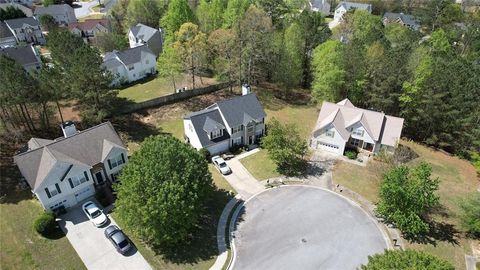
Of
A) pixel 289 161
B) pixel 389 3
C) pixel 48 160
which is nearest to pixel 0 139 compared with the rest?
pixel 48 160

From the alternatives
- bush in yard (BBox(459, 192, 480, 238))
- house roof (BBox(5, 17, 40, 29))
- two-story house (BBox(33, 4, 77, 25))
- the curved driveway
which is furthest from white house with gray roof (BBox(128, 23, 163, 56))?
bush in yard (BBox(459, 192, 480, 238))

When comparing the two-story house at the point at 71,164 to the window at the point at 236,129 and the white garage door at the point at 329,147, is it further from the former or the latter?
the white garage door at the point at 329,147

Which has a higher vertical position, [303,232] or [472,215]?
[472,215]

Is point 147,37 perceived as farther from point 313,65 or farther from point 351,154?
point 351,154

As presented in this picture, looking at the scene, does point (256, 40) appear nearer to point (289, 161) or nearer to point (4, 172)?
point (289, 161)

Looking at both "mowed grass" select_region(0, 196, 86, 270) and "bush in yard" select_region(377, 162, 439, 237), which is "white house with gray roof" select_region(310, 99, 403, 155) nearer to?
"bush in yard" select_region(377, 162, 439, 237)

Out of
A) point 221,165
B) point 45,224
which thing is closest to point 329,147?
point 221,165
